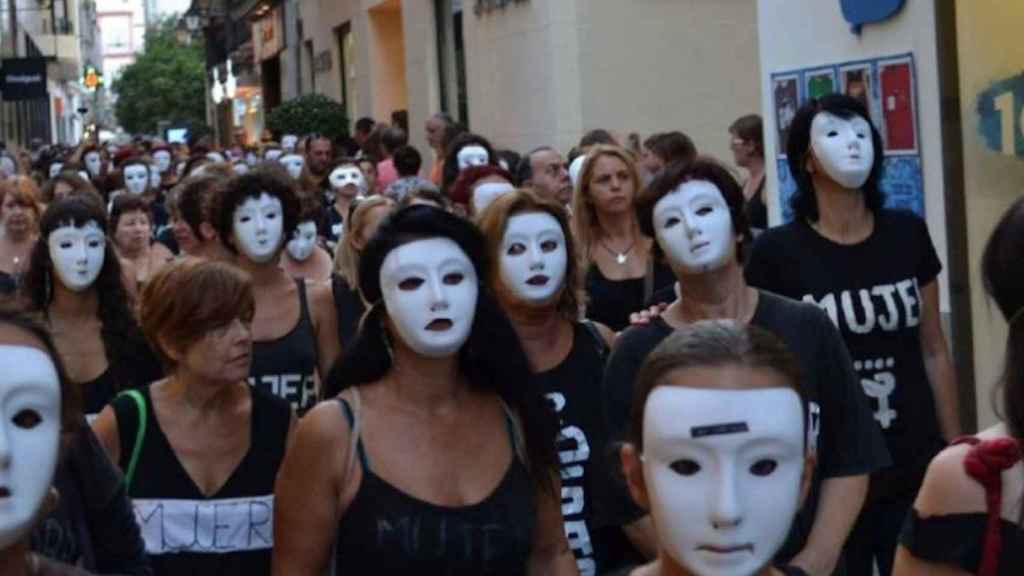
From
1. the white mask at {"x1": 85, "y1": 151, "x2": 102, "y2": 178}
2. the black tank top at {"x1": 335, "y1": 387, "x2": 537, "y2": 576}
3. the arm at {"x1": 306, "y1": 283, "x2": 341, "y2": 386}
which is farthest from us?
the white mask at {"x1": 85, "y1": 151, "x2": 102, "y2": 178}

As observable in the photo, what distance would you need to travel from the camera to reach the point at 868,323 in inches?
266

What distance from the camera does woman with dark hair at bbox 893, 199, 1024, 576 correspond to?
3.71 metres

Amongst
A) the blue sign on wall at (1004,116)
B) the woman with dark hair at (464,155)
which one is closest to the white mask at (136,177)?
the woman with dark hair at (464,155)

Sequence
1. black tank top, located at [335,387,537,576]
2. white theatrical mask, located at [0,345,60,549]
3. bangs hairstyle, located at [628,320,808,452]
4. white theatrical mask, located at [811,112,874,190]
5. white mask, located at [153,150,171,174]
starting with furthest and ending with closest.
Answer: white mask, located at [153,150,171,174] → white theatrical mask, located at [811,112,874,190] → black tank top, located at [335,387,537,576] → bangs hairstyle, located at [628,320,808,452] → white theatrical mask, located at [0,345,60,549]

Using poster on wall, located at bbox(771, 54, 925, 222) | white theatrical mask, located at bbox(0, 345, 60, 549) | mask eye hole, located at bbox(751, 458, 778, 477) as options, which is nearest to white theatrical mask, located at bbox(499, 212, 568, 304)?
mask eye hole, located at bbox(751, 458, 778, 477)

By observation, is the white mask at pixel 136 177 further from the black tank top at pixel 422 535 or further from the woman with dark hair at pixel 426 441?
the black tank top at pixel 422 535

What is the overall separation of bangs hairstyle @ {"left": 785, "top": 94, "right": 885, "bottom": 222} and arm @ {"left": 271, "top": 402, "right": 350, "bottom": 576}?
8.12 feet

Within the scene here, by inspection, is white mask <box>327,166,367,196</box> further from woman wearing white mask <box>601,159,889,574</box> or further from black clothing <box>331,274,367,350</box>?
woman wearing white mask <box>601,159,889,574</box>

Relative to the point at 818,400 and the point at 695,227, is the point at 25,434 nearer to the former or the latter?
the point at 818,400

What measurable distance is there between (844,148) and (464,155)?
673 cm

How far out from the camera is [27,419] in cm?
345

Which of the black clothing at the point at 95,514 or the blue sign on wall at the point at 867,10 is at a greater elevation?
the blue sign on wall at the point at 867,10

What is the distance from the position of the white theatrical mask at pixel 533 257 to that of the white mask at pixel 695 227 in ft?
1.34

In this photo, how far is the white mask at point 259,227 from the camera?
887 centimetres
